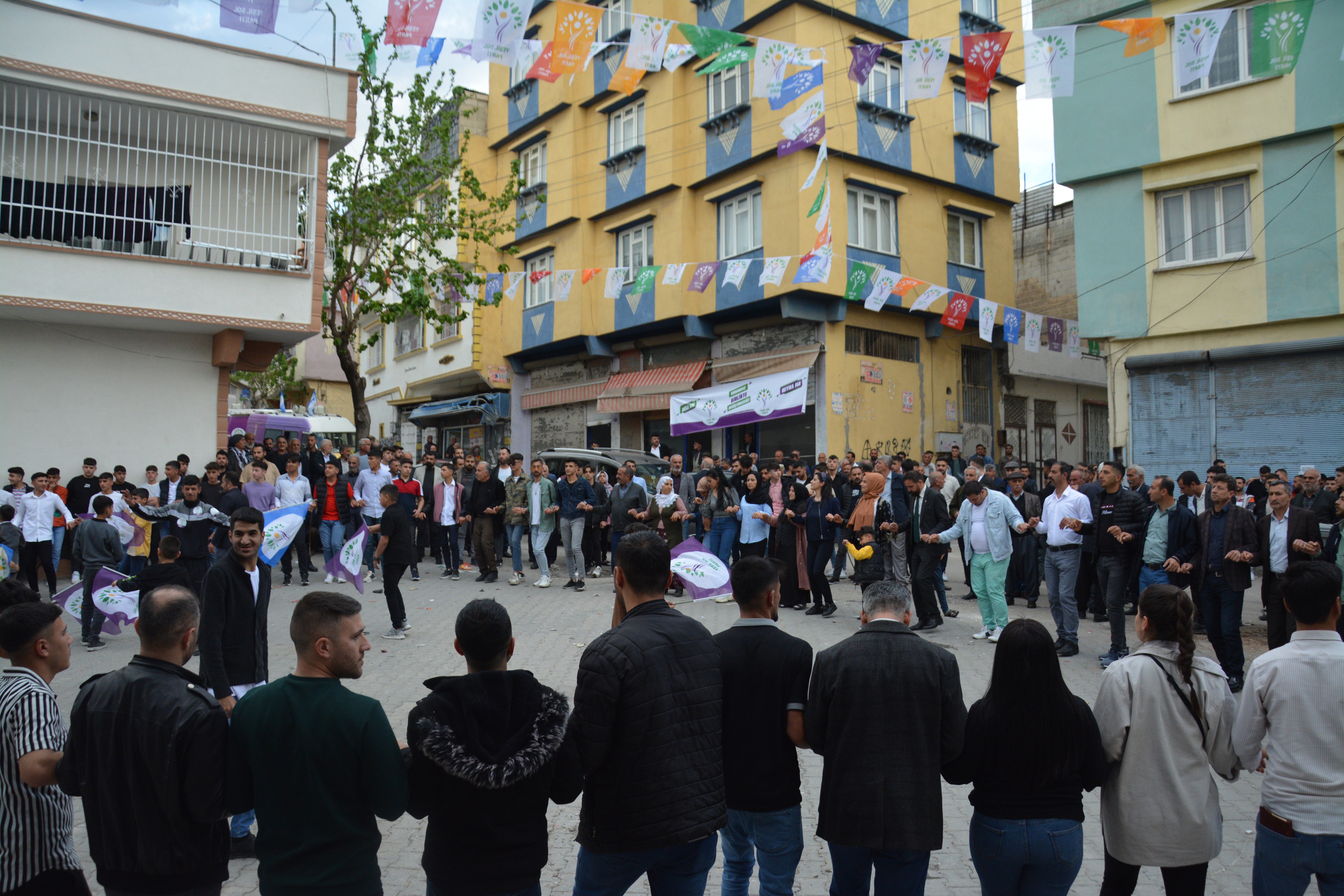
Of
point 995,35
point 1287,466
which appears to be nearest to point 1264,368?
point 1287,466

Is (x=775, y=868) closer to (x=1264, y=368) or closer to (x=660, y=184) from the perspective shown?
(x=1264, y=368)

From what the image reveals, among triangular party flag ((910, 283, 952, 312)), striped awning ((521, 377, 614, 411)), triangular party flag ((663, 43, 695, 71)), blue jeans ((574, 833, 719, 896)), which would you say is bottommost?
blue jeans ((574, 833, 719, 896))

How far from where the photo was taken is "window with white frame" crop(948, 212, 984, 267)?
70.8 ft

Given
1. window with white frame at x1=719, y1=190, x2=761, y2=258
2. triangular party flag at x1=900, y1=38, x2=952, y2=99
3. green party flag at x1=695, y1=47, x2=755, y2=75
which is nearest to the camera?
triangular party flag at x1=900, y1=38, x2=952, y2=99

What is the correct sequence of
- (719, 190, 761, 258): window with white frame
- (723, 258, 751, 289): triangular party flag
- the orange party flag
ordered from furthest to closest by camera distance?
1. (719, 190, 761, 258): window with white frame
2. (723, 258, 751, 289): triangular party flag
3. the orange party flag

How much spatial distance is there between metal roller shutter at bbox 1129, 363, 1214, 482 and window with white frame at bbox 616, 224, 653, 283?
11.8 m

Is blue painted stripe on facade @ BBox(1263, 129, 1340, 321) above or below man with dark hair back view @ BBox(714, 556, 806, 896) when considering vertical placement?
above

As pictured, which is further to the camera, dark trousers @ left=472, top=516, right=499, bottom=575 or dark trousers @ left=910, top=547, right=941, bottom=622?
dark trousers @ left=472, top=516, right=499, bottom=575

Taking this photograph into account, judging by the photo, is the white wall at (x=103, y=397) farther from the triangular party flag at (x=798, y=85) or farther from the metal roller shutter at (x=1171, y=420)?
the metal roller shutter at (x=1171, y=420)

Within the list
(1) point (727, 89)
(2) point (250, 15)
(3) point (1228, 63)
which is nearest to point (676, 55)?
(2) point (250, 15)

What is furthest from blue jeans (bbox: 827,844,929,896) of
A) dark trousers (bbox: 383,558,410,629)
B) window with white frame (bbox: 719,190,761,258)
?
window with white frame (bbox: 719,190,761,258)

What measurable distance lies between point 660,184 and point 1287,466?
47.9ft

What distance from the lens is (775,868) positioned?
10.8ft

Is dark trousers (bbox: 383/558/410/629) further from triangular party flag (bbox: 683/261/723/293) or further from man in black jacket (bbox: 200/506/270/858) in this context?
triangular party flag (bbox: 683/261/723/293)
